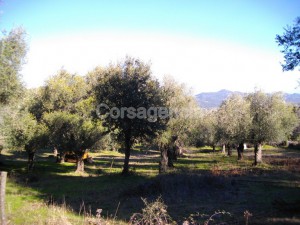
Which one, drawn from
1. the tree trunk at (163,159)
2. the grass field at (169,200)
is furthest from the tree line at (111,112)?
the grass field at (169,200)

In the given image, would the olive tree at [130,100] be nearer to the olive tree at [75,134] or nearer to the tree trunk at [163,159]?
the olive tree at [75,134]

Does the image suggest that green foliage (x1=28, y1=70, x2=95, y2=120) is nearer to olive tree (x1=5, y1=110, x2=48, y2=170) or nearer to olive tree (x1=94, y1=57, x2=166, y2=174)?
olive tree (x1=5, y1=110, x2=48, y2=170)

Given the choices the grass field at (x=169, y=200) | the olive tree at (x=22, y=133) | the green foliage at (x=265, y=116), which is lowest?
the grass field at (x=169, y=200)

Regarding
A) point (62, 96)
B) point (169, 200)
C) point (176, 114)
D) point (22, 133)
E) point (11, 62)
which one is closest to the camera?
point (169, 200)

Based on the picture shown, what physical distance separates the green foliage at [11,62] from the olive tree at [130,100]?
10.2 meters

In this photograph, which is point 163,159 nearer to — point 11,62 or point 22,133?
point 22,133

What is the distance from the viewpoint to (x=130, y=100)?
3378 centimetres

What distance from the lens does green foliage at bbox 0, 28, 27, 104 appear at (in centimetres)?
2544

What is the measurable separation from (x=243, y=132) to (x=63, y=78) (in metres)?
31.7

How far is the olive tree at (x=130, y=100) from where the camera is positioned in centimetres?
3400

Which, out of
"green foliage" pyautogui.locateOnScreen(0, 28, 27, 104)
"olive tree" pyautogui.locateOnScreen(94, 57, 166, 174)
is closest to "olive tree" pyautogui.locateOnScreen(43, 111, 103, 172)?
"olive tree" pyautogui.locateOnScreen(94, 57, 166, 174)

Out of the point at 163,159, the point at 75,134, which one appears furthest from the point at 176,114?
the point at 75,134

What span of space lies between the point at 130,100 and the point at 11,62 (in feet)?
44.0

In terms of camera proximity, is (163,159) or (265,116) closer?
(163,159)
